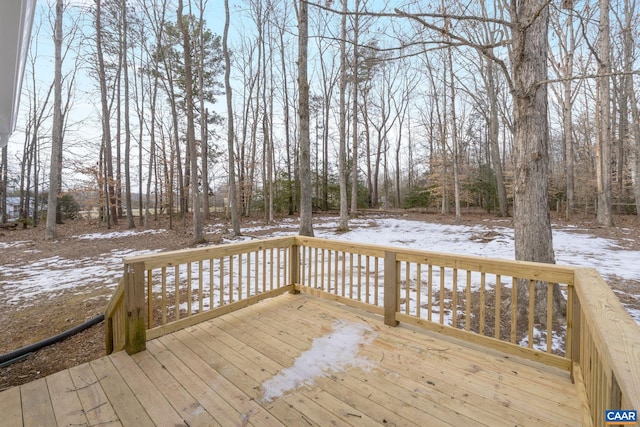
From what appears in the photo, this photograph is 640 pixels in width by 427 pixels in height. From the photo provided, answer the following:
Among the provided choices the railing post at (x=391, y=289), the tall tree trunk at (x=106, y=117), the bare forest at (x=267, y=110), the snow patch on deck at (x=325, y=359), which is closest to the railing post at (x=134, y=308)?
the snow patch on deck at (x=325, y=359)

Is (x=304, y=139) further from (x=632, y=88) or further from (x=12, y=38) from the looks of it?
(x=632, y=88)

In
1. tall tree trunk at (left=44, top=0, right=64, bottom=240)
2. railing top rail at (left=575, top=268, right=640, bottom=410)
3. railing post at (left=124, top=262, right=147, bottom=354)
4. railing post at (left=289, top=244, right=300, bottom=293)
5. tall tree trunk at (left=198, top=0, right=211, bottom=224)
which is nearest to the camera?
railing top rail at (left=575, top=268, right=640, bottom=410)

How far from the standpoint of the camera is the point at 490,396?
1829 mm

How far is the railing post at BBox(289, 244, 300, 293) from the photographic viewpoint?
12.6ft

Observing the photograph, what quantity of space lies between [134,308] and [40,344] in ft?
5.15

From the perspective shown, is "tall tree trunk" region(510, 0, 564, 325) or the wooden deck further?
"tall tree trunk" region(510, 0, 564, 325)

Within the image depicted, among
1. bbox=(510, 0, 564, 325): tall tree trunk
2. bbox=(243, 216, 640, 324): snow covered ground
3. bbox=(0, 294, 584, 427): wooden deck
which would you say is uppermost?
bbox=(510, 0, 564, 325): tall tree trunk

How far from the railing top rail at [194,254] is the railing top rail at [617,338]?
8.79 ft

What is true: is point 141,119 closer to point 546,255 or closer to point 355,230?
point 355,230

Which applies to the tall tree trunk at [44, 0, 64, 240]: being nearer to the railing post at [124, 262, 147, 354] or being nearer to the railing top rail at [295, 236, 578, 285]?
the railing post at [124, 262, 147, 354]

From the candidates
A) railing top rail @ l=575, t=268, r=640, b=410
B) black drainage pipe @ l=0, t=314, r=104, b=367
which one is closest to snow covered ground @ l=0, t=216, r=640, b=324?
black drainage pipe @ l=0, t=314, r=104, b=367

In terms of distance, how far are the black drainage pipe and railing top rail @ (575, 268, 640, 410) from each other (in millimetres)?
4268

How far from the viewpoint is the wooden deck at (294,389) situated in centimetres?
166

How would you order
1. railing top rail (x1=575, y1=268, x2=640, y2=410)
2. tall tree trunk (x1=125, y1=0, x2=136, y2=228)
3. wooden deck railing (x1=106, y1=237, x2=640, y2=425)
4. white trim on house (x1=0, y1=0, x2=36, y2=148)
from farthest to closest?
tall tree trunk (x1=125, y1=0, x2=136, y2=228)
white trim on house (x1=0, y1=0, x2=36, y2=148)
wooden deck railing (x1=106, y1=237, x2=640, y2=425)
railing top rail (x1=575, y1=268, x2=640, y2=410)
